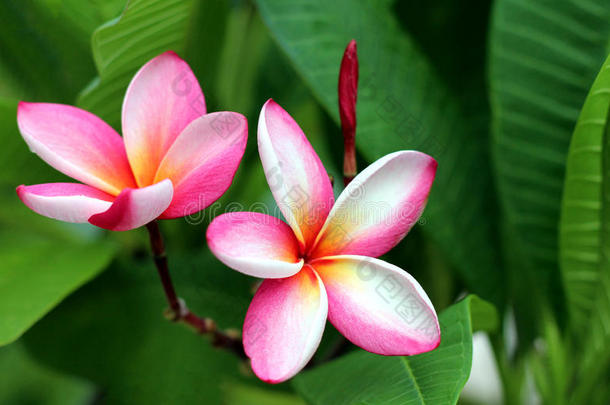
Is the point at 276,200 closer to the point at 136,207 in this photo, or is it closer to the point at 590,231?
the point at 136,207

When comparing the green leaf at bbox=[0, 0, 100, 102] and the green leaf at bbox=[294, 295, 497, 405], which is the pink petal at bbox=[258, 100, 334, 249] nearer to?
the green leaf at bbox=[294, 295, 497, 405]

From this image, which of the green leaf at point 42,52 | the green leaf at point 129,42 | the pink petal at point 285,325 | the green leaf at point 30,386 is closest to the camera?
the pink petal at point 285,325

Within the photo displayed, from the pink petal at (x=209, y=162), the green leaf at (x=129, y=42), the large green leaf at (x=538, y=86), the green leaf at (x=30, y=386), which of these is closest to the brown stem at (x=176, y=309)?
the pink petal at (x=209, y=162)

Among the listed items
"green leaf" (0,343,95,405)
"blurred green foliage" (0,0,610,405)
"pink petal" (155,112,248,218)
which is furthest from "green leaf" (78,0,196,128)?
"green leaf" (0,343,95,405)

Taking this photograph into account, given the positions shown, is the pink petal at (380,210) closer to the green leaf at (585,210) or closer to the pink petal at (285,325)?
the pink petal at (285,325)

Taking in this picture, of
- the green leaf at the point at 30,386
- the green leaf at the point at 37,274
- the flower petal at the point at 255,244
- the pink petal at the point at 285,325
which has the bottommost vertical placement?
the green leaf at the point at 30,386

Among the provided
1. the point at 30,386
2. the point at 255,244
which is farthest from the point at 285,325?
the point at 30,386

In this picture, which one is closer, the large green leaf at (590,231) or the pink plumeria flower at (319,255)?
the pink plumeria flower at (319,255)

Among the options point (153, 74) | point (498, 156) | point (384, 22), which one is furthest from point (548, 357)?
point (153, 74)

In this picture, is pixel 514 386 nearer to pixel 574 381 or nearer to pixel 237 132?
pixel 574 381
